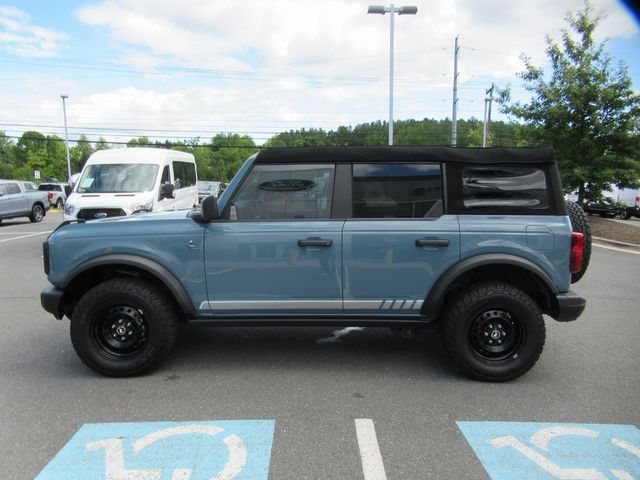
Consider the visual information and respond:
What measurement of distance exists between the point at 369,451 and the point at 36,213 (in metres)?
21.2

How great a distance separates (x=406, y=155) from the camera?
153 inches

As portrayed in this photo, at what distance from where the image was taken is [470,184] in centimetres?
384

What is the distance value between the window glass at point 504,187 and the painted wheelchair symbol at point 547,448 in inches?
65.3

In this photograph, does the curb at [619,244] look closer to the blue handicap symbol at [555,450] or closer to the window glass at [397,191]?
the window glass at [397,191]

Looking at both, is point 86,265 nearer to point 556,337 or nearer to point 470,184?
point 470,184

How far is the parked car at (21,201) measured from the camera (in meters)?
18.2

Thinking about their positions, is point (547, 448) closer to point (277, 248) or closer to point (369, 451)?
point (369, 451)

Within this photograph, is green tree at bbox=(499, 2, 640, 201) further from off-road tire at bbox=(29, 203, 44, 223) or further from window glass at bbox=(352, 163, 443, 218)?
off-road tire at bbox=(29, 203, 44, 223)

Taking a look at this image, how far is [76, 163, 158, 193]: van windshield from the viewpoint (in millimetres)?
10391

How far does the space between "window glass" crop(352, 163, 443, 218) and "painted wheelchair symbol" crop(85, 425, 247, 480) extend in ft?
6.28

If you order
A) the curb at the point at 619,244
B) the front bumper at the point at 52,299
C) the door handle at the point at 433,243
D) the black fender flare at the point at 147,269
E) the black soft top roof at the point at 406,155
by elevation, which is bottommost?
the curb at the point at 619,244

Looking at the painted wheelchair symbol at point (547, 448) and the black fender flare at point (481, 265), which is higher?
the black fender flare at point (481, 265)

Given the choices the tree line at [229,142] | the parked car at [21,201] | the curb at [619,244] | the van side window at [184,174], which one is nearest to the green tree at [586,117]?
the curb at [619,244]

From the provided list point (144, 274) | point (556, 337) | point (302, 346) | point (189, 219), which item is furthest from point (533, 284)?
point (144, 274)
